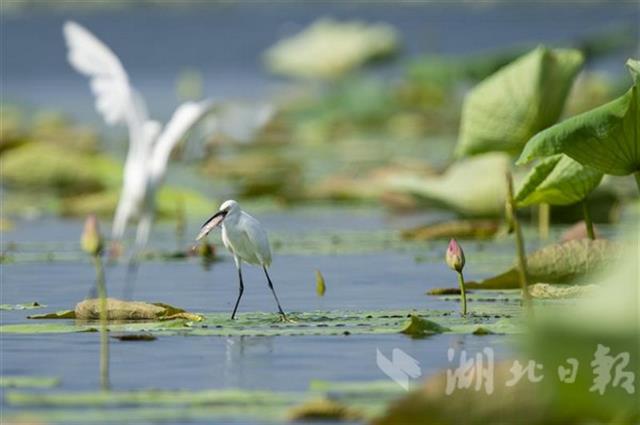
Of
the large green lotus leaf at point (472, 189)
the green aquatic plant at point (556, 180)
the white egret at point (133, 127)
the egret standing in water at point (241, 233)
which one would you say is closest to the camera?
the egret standing in water at point (241, 233)

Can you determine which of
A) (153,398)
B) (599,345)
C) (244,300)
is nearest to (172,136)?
(244,300)

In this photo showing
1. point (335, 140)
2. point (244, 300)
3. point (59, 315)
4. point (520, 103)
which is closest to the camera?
point (59, 315)

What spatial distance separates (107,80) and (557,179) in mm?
1943

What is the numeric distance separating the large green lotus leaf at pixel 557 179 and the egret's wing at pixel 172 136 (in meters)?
1.47

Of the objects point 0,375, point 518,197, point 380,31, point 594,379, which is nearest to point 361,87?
point 380,31

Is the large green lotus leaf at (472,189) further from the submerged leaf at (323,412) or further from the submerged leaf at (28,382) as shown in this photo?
the submerged leaf at (323,412)

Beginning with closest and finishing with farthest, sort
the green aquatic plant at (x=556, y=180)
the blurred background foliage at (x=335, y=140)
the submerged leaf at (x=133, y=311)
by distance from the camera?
the submerged leaf at (x=133, y=311) → the green aquatic plant at (x=556, y=180) → the blurred background foliage at (x=335, y=140)

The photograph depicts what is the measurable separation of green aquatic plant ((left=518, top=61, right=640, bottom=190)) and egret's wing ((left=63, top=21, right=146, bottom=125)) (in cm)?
217

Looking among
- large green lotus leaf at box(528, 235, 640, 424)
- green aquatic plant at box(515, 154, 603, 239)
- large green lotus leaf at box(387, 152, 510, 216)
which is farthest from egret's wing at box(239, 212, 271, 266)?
large green lotus leaf at box(387, 152, 510, 216)

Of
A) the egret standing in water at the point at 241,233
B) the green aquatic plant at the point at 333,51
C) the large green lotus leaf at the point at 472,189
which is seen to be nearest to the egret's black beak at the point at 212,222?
the egret standing in water at the point at 241,233

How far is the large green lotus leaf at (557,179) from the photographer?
18.7 ft

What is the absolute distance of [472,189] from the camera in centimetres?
880

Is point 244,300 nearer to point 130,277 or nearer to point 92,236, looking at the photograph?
point 130,277

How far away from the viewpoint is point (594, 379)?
310 cm
